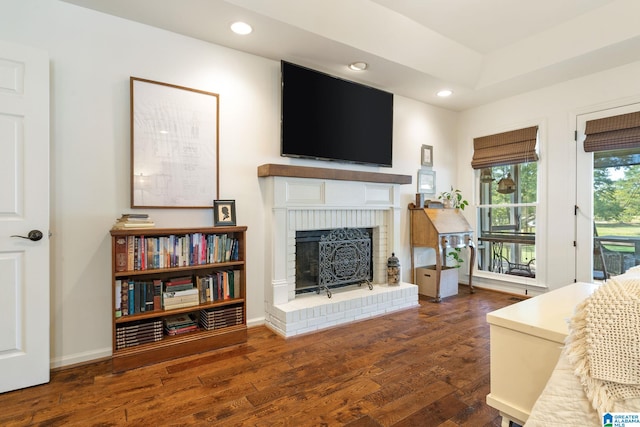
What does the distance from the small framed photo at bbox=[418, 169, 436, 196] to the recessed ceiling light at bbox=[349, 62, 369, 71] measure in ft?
5.30

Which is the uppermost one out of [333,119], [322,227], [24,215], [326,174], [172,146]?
[333,119]

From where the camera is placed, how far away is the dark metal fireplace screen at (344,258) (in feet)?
10.9

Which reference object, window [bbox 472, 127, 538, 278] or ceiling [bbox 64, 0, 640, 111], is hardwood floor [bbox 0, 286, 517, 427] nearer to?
window [bbox 472, 127, 538, 278]

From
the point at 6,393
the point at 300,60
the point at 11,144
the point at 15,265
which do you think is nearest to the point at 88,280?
the point at 15,265

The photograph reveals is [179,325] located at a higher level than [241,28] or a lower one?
lower

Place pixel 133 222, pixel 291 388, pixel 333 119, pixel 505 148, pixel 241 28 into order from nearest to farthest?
pixel 291 388 < pixel 133 222 < pixel 241 28 < pixel 333 119 < pixel 505 148

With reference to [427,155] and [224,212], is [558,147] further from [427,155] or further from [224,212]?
[224,212]

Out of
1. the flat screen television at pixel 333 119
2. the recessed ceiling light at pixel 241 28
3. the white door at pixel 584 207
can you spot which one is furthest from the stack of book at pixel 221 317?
the white door at pixel 584 207

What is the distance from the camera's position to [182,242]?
243 cm

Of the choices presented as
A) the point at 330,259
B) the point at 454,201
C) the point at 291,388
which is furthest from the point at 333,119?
the point at 291,388

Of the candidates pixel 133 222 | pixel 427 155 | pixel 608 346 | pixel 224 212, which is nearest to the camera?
pixel 608 346

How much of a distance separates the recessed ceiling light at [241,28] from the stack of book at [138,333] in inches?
91.1

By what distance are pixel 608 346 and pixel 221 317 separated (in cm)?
236

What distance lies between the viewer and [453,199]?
446 centimetres
